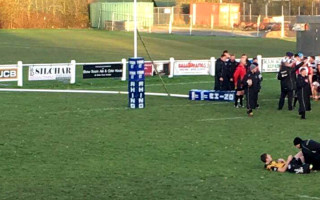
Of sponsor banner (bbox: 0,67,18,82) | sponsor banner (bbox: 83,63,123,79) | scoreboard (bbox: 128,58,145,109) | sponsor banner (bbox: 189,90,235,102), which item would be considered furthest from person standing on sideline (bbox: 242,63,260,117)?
sponsor banner (bbox: 0,67,18,82)

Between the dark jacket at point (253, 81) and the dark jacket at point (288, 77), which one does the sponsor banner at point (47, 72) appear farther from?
the dark jacket at point (288, 77)

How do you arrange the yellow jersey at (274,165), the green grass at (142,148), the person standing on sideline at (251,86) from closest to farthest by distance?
the green grass at (142,148)
the yellow jersey at (274,165)
the person standing on sideline at (251,86)

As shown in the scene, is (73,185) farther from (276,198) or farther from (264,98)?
(264,98)

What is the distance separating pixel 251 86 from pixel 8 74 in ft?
40.9

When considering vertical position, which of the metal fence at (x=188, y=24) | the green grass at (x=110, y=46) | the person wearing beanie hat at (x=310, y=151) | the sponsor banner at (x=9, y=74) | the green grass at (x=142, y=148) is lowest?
the green grass at (x=142, y=148)

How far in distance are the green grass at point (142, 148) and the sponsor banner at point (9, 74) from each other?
2703mm

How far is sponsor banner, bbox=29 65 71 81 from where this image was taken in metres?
31.1

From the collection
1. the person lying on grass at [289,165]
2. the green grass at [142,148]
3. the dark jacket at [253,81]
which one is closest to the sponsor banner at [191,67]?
the green grass at [142,148]

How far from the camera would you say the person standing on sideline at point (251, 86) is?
2189 centimetres

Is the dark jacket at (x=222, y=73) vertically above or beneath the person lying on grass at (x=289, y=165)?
above

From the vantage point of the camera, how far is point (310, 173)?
13586 mm

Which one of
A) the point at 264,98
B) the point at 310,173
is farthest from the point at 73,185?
the point at 264,98

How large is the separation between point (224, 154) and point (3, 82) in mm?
17318

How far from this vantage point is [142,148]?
1622 cm
